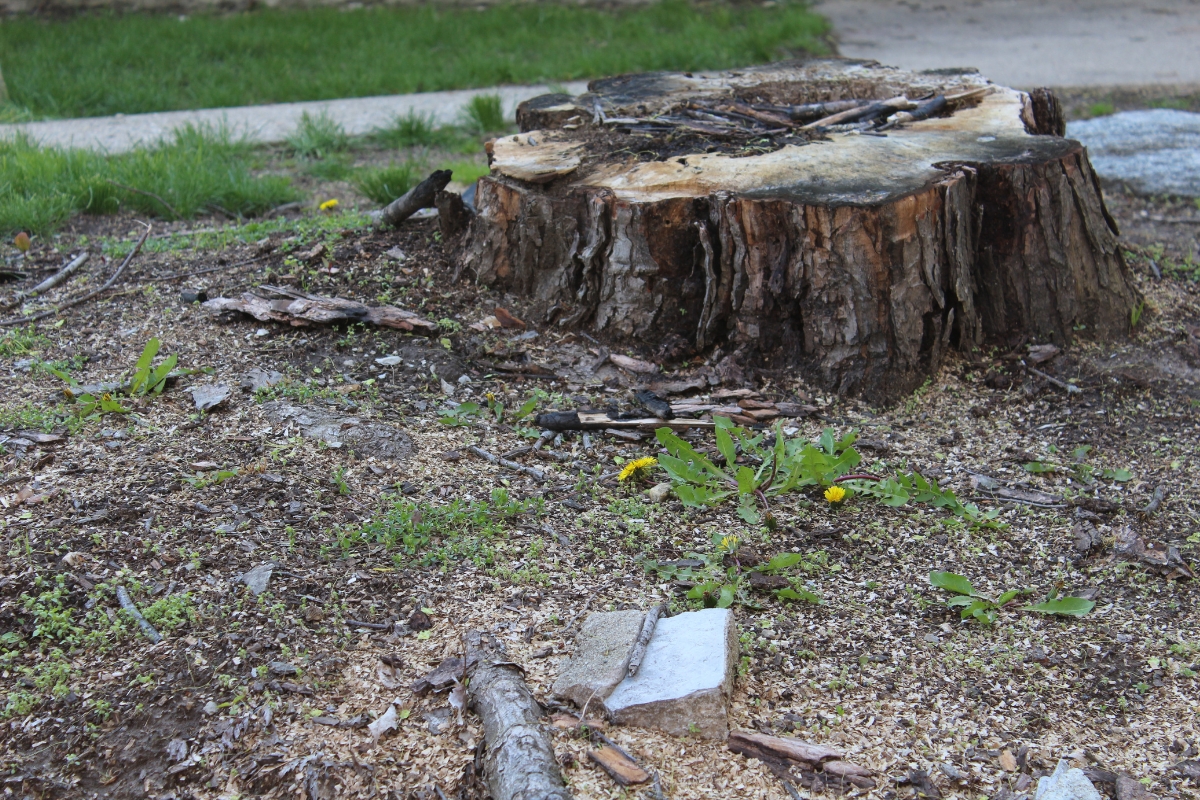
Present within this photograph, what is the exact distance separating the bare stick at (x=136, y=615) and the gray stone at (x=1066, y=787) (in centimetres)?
174

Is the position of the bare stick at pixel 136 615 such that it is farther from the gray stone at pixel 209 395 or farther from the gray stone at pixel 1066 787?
the gray stone at pixel 1066 787

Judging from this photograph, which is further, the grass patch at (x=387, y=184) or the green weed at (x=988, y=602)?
the grass patch at (x=387, y=184)

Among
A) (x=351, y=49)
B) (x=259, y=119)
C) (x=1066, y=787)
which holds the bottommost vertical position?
(x=1066, y=787)

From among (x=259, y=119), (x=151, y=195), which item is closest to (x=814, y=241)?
(x=151, y=195)

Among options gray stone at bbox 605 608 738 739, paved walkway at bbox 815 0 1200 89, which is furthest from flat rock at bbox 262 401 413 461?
paved walkway at bbox 815 0 1200 89

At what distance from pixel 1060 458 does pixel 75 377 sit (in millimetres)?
2997

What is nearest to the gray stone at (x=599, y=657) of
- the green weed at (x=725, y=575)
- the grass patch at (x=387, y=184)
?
the green weed at (x=725, y=575)

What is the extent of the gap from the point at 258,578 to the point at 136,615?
0.25 m

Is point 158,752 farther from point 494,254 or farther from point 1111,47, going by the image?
point 1111,47

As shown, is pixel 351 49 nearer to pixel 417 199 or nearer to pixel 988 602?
pixel 417 199

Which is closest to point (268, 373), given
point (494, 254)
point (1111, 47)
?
point (494, 254)

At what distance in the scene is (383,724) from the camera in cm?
183

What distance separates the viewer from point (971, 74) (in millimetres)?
4316

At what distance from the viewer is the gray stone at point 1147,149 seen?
5.35 metres
